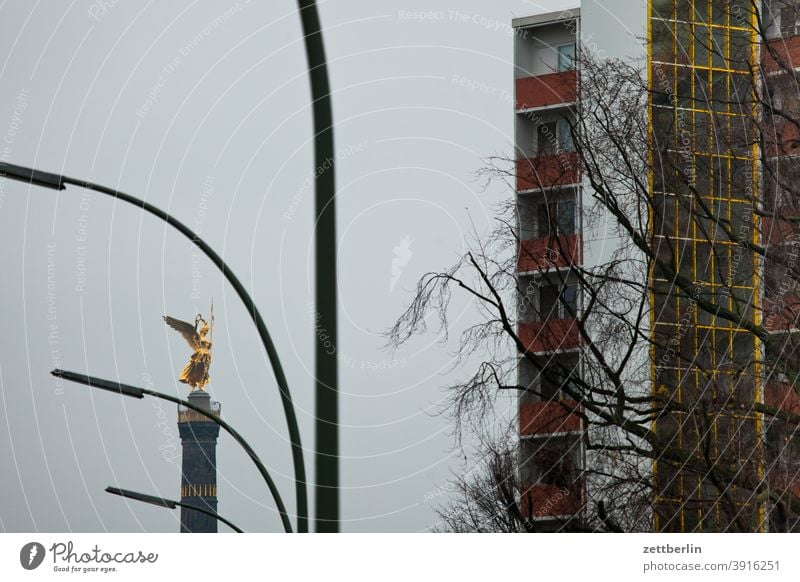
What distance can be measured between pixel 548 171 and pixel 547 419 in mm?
2019

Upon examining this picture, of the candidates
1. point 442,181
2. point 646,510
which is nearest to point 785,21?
point 442,181

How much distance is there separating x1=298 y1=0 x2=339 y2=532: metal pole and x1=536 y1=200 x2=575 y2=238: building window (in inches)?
67.8

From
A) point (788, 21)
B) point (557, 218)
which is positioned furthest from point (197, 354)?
point (788, 21)

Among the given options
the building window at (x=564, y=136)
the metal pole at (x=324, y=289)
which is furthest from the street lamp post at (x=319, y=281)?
the building window at (x=564, y=136)

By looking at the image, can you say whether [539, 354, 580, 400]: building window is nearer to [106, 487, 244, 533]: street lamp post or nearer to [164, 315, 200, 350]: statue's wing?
[106, 487, 244, 533]: street lamp post

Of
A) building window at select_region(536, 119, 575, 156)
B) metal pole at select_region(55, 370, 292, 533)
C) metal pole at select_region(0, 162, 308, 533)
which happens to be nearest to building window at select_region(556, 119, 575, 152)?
building window at select_region(536, 119, 575, 156)

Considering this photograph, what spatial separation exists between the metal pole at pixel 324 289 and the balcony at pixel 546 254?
62.5 inches

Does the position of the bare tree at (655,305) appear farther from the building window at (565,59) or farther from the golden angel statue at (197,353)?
the golden angel statue at (197,353)

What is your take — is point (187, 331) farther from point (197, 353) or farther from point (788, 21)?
point (788, 21)

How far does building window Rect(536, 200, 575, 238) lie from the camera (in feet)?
42.7

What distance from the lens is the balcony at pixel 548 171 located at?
1310 cm

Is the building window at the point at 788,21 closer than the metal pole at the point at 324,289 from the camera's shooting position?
No

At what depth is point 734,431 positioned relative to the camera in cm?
1223
